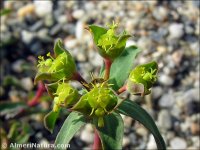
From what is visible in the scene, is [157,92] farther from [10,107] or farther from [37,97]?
[10,107]

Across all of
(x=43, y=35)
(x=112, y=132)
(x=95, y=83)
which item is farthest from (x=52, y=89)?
(x=43, y=35)

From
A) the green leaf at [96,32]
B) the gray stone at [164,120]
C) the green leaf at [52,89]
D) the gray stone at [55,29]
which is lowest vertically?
the gray stone at [164,120]

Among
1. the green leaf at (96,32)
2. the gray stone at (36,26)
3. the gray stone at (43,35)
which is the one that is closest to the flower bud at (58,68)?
the green leaf at (96,32)

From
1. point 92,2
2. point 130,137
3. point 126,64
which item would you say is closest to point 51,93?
point 126,64

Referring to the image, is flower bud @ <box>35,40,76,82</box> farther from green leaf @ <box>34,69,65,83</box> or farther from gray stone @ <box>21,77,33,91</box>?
gray stone @ <box>21,77,33,91</box>

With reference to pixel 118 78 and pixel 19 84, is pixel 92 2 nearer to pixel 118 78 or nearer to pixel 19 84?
pixel 19 84

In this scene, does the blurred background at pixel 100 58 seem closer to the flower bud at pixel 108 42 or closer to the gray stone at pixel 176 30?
the gray stone at pixel 176 30
